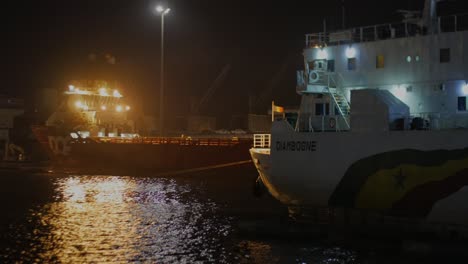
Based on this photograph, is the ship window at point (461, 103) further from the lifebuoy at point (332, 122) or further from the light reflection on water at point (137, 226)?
the light reflection on water at point (137, 226)

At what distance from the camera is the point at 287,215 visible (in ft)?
69.7

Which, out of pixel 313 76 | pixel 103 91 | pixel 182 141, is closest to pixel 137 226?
pixel 313 76

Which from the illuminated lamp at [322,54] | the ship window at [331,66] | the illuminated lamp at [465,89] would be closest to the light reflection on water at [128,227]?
the ship window at [331,66]

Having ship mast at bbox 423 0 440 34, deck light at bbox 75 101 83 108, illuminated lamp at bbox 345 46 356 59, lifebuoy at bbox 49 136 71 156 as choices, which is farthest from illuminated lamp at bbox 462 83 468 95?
deck light at bbox 75 101 83 108

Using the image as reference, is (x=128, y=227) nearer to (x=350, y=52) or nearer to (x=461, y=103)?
(x=350, y=52)

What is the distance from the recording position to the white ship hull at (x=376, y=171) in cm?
1652

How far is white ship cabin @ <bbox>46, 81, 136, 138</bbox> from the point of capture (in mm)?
49900

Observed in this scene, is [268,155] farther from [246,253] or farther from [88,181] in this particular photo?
[88,181]

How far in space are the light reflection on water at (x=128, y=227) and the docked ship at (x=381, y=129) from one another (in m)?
4.01

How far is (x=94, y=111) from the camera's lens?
51406 millimetres

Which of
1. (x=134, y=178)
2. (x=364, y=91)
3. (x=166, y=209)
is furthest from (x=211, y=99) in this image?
(x=364, y=91)

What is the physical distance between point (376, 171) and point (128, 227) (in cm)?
962

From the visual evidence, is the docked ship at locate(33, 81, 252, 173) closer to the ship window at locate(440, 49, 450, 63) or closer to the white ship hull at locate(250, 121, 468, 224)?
the white ship hull at locate(250, 121, 468, 224)

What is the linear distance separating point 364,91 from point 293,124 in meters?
4.52
